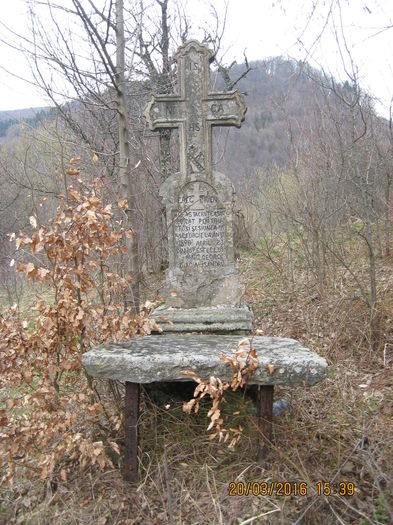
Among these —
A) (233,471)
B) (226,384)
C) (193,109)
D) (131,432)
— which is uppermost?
(193,109)

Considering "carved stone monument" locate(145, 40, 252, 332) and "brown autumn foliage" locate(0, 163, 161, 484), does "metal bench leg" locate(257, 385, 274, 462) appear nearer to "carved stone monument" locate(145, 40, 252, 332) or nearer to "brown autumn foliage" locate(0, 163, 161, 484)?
"brown autumn foliage" locate(0, 163, 161, 484)

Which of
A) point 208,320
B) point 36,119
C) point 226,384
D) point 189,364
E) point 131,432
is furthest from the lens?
point 36,119

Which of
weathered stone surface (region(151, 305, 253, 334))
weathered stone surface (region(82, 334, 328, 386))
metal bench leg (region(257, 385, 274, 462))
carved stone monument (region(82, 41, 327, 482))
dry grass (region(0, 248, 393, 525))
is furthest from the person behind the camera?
carved stone monument (region(82, 41, 327, 482))

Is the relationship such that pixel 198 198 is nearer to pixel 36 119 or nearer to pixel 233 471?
pixel 233 471

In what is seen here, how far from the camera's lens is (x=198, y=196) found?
3947mm

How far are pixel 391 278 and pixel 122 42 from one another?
15.4ft

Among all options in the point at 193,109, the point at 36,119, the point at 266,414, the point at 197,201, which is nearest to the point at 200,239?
the point at 197,201

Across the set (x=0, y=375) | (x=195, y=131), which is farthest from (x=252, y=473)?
(x=195, y=131)

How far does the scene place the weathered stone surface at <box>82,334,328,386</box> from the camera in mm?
2486

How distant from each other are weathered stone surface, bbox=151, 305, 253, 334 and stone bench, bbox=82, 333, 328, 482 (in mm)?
717

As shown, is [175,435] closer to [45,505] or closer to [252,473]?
[252,473]

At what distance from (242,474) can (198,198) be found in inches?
95.5

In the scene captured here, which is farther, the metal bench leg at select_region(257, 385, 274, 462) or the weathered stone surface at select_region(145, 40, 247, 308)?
the weathered stone surface at select_region(145, 40, 247, 308)

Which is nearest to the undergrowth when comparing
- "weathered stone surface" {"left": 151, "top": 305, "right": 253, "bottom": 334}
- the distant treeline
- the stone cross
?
"weathered stone surface" {"left": 151, "top": 305, "right": 253, "bottom": 334}
